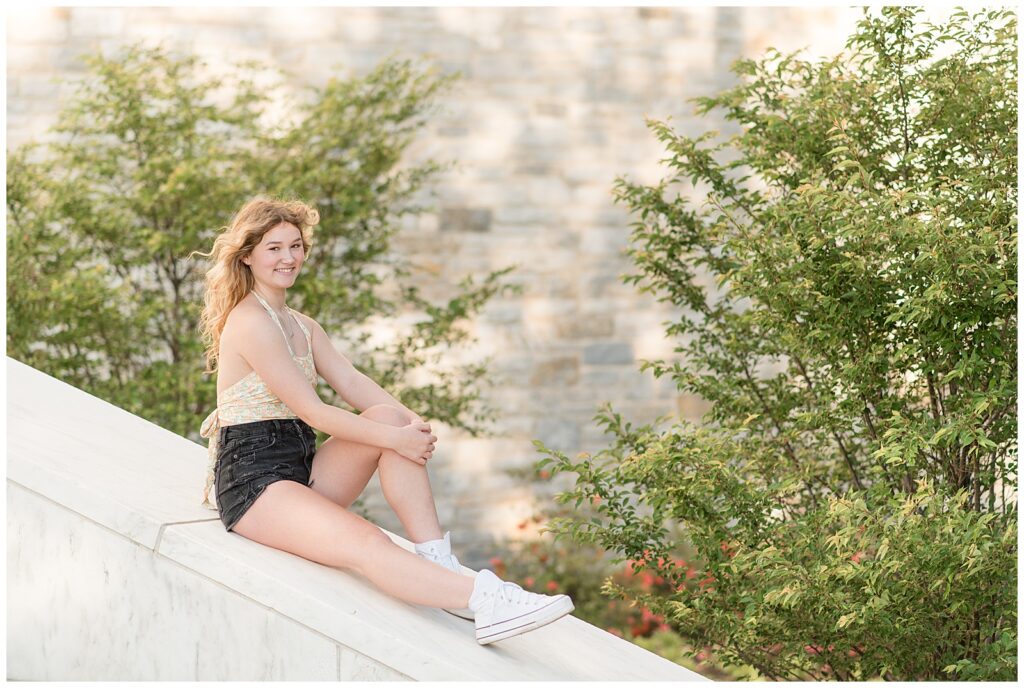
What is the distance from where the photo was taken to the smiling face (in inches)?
109

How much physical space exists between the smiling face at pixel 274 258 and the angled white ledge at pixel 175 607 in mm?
616

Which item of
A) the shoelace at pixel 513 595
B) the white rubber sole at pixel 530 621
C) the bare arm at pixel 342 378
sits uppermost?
the bare arm at pixel 342 378

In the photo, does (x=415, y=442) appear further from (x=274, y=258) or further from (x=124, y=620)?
(x=124, y=620)

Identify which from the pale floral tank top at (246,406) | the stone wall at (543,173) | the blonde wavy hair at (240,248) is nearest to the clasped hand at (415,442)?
the pale floral tank top at (246,406)

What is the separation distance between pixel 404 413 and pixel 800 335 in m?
1.20

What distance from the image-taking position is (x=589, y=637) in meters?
3.08

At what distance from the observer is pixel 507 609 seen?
8.09 ft

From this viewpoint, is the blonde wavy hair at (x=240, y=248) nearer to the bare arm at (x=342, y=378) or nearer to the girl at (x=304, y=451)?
the girl at (x=304, y=451)

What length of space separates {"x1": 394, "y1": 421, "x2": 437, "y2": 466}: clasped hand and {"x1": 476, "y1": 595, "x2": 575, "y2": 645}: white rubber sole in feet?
1.44

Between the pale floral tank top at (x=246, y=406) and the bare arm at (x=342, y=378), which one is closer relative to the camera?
the pale floral tank top at (x=246, y=406)

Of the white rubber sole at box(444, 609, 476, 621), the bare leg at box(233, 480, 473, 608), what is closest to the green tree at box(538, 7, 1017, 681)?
the white rubber sole at box(444, 609, 476, 621)

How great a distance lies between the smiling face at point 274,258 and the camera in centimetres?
276

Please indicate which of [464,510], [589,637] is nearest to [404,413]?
[589,637]

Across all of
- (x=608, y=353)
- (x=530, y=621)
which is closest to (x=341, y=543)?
(x=530, y=621)
